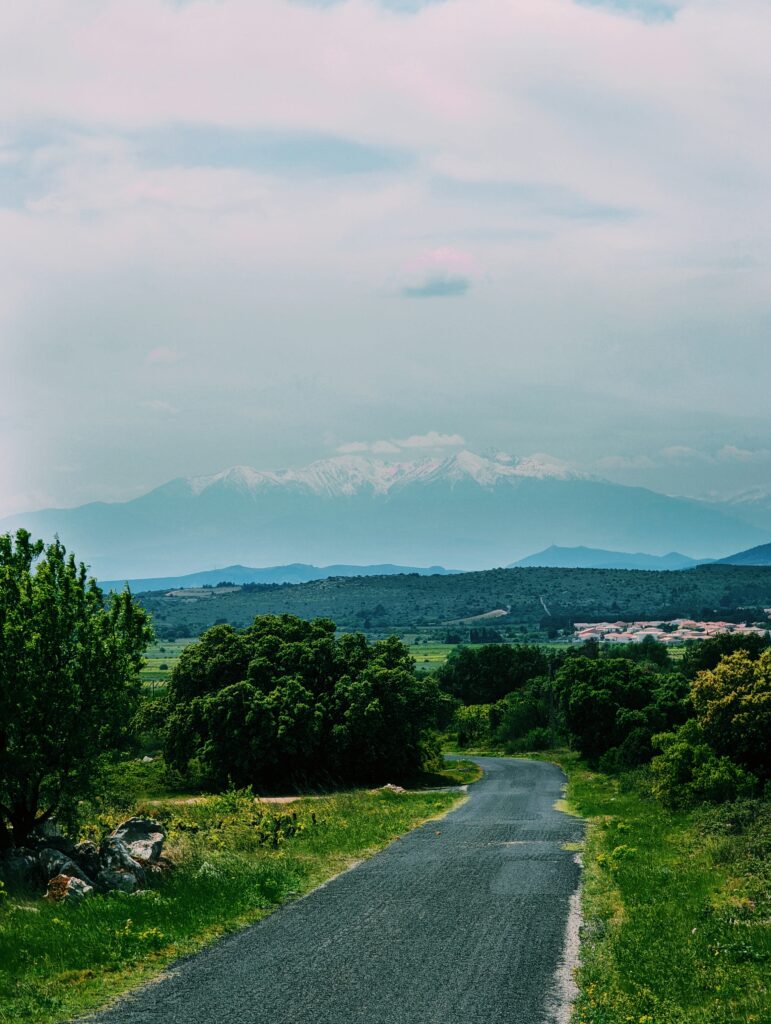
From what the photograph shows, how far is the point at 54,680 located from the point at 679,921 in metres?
14.8

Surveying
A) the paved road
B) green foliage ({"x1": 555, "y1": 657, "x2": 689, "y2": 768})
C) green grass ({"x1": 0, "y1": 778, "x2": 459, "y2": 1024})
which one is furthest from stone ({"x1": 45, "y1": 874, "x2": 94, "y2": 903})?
green foliage ({"x1": 555, "y1": 657, "x2": 689, "y2": 768})

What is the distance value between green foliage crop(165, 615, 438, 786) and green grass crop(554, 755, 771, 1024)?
2401cm

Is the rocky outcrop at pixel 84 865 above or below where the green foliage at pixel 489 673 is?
above

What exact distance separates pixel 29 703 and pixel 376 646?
3971 centimetres

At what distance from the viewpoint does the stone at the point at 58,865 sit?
69.2ft

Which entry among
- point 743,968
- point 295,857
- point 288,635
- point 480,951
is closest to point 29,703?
point 295,857

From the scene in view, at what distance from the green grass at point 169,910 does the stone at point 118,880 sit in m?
0.53

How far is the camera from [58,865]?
70.4 feet

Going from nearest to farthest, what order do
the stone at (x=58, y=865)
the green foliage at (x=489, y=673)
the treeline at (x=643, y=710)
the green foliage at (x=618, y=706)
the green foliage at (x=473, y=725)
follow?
the stone at (x=58, y=865)
the treeline at (x=643, y=710)
the green foliage at (x=618, y=706)
the green foliage at (x=473, y=725)
the green foliage at (x=489, y=673)

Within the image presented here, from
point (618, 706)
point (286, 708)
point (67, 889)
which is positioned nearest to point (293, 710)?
point (286, 708)

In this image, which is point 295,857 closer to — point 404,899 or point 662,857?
point 404,899

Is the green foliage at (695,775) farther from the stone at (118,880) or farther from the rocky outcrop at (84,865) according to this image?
the stone at (118,880)

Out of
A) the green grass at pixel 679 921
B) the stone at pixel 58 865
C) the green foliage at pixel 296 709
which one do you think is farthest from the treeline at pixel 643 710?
the stone at pixel 58 865

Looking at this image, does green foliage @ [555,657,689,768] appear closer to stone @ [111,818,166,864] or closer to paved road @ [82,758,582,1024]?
paved road @ [82,758,582,1024]
